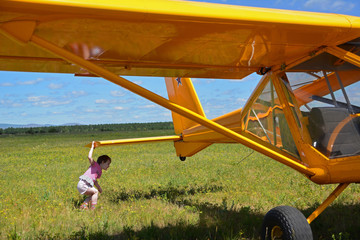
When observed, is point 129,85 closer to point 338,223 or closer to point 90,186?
point 90,186

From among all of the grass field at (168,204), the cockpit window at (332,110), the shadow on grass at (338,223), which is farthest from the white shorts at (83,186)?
the cockpit window at (332,110)

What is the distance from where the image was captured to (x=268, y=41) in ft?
11.6

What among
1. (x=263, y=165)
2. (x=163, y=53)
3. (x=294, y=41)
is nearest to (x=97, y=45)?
(x=163, y=53)

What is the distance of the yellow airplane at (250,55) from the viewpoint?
278 cm

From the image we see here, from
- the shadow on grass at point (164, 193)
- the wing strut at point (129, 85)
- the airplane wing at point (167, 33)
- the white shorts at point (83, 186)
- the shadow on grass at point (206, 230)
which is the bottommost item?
the shadow on grass at point (206, 230)

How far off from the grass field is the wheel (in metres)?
0.36

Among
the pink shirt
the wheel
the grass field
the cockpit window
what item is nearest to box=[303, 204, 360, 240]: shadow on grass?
the grass field

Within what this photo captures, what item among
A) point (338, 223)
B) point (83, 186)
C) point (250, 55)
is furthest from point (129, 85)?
point (338, 223)

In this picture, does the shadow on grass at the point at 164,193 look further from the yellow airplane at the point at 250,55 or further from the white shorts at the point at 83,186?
the yellow airplane at the point at 250,55

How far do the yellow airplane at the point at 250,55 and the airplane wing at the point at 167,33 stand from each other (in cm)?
1

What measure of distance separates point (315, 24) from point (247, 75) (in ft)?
6.78

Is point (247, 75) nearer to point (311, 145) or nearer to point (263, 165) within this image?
point (311, 145)

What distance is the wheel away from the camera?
10.5ft

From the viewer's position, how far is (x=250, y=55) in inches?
→ 158
